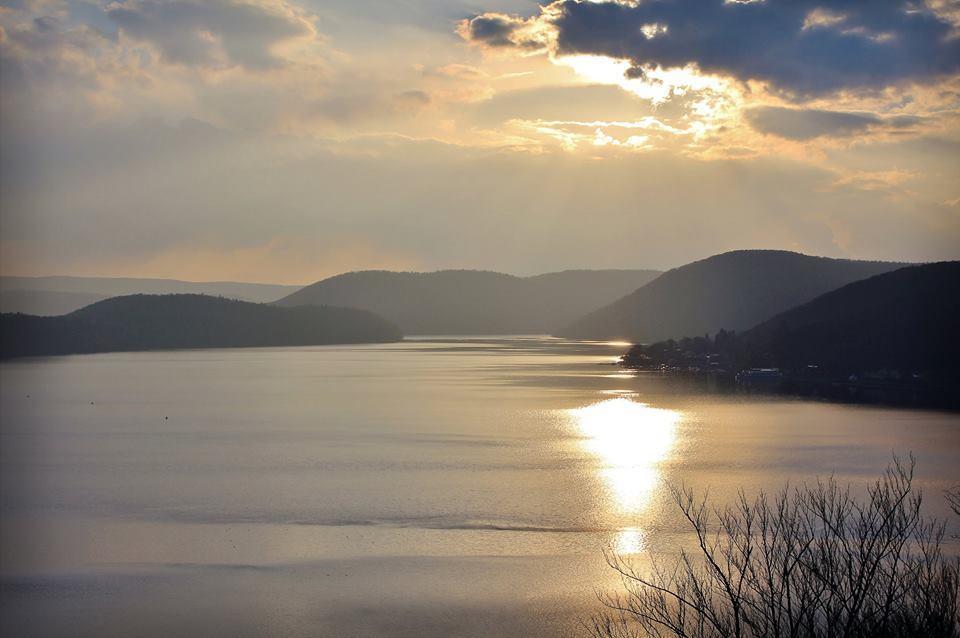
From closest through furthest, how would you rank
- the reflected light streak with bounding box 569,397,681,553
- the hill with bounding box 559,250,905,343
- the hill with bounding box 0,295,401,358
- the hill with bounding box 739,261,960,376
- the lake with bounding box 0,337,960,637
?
the lake with bounding box 0,337,960,637
the reflected light streak with bounding box 569,397,681,553
the hill with bounding box 739,261,960,376
the hill with bounding box 0,295,401,358
the hill with bounding box 559,250,905,343

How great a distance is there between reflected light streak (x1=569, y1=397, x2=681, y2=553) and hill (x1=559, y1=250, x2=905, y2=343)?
9520cm

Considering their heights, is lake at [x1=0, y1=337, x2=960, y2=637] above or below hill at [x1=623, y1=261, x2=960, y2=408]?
below

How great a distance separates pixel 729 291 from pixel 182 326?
86.1 metres

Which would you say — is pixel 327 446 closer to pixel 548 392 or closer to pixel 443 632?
pixel 443 632

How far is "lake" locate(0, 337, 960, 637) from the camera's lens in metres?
14.0

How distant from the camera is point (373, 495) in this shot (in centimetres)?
2256

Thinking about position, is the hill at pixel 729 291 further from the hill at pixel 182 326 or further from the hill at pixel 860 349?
the hill at pixel 860 349

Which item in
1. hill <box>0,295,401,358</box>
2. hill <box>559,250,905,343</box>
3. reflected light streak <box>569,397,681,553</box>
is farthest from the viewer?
hill <box>559,250,905,343</box>

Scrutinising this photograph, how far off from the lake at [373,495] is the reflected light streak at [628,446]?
0.11 m

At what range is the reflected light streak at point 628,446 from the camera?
21295 mm

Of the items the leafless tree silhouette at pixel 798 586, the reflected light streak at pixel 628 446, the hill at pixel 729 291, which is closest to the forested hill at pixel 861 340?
the reflected light streak at pixel 628 446

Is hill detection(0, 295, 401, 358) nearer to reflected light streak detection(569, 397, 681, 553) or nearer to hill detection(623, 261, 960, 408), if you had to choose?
hill detection(623, 261, 960, 408)

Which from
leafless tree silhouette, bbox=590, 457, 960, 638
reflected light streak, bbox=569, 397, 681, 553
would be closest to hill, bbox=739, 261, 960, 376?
reflected light streak, bbox=569, 397, 681, 553

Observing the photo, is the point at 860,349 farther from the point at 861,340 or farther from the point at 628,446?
the point at 628,446
